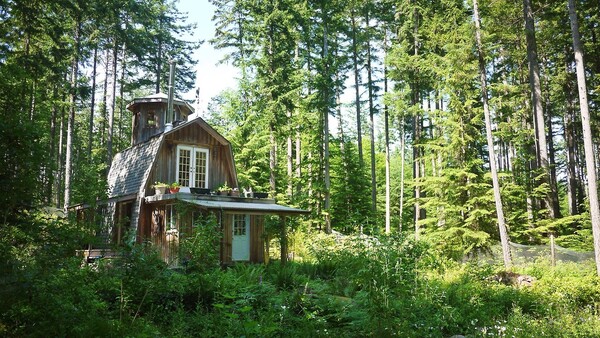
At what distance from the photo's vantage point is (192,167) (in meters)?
17.3

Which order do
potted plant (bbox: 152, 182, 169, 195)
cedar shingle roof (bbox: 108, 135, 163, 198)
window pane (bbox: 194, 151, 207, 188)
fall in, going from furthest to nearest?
window pane (bbox: 194, 151, 207, 188)
cedar shingle roof (bbox: 108, 135, 163, 198)
potted plant (bbox: 152, 182, 169, 195)

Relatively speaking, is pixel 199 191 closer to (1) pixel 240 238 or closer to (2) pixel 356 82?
(1) pixel 240 238

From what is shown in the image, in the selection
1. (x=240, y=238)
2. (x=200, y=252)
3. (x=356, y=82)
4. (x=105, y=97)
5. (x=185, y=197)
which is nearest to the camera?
(x=200, y=252)

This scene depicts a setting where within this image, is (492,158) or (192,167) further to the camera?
(192,167)

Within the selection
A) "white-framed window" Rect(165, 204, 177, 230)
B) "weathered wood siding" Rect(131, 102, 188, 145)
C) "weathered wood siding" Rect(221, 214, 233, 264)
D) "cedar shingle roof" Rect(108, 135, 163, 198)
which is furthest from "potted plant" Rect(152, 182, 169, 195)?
"weathered wood siding" Rect(131, 102, 188, 145)

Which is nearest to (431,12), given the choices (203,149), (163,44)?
(203,149)

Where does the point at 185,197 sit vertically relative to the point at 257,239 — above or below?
above

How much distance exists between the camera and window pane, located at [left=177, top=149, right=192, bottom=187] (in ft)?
55.7

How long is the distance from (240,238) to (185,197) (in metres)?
2.96

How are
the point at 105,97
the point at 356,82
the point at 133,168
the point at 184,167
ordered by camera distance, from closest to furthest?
1. the point at 184,167
2. the point at 133,168
3. the point at 356,82
4. the point at 105,97

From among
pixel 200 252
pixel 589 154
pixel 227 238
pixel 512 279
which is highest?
pixel 589 154

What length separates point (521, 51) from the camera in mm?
22031

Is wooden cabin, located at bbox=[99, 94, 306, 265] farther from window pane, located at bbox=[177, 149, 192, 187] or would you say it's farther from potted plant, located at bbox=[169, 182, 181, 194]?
potted plant, located at bbox=[169, 182, 181, 194]

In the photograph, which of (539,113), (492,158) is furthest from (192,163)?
(539,113)
